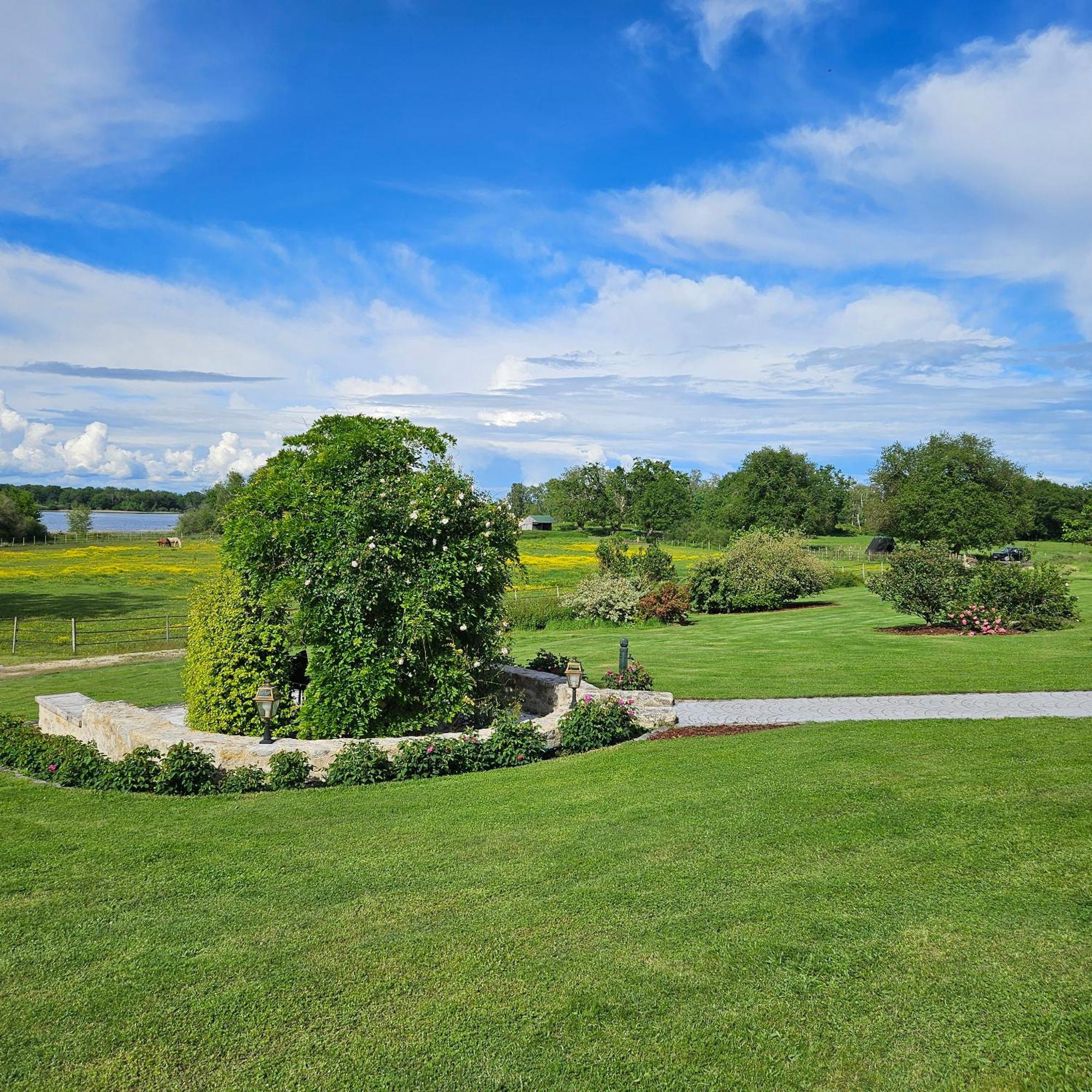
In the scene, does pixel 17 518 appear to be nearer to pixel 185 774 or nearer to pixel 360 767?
pixel 185 774

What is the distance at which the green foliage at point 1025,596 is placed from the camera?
768 inches

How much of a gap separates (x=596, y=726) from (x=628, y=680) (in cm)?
233

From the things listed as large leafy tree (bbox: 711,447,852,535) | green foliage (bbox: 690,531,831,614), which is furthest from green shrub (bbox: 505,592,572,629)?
large leafy tree (bbox: 711,447,852,535)

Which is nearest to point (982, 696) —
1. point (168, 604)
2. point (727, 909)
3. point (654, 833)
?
point (654, 833)

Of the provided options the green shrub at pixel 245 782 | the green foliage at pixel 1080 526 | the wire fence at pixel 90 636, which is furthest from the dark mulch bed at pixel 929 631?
the wire fence at pixel 90 636

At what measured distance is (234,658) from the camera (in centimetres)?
1022

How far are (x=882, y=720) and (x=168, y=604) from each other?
108ft

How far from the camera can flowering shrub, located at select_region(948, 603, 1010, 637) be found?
19438 mm

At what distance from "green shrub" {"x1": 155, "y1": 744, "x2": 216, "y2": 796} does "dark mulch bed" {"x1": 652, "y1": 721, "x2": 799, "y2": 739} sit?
5242mm

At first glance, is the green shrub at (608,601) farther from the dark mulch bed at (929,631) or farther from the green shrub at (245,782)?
the green shrub at (245,782)

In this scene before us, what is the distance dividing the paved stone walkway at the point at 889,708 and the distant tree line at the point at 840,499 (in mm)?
23836

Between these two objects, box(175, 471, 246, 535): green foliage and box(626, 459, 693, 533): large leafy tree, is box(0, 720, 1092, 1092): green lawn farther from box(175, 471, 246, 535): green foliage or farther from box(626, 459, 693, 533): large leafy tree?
box(175, 471, 246, 535): green foliage

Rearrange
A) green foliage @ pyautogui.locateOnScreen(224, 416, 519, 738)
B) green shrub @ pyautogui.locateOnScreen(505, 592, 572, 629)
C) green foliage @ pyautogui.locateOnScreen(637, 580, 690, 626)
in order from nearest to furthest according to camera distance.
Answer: green foliage @ pyautogui.locateOnScreen(224, 416, 519, 738)
green foliage @ pyautogui.locateOnScreen(637, 580, 690, 626)
green shrub @ pyautogui.locateOnScreen(505, 592, 572, 629)

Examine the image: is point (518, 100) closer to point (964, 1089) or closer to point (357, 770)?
point (357, 770)
